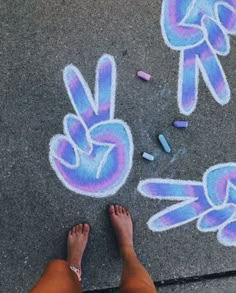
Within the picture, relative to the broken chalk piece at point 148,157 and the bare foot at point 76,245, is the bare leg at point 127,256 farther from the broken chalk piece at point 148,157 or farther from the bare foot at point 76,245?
the broken chalk piece at point 148,157

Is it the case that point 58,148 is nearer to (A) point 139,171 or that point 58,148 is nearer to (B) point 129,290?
(A) point 139,171

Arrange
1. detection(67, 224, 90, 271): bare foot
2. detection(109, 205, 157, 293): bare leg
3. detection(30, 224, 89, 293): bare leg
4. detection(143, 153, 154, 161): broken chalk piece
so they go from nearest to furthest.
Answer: detection(30, 224, 89, 293): bare leg < detection(109, 205, 157, 293): bare leg < detection(67, 224, 90, 271): bare foot < detection(143, 153, 154, 161): broken chalk piece

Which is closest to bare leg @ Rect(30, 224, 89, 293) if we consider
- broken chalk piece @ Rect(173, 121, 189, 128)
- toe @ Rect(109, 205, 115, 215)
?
toe @ Rect(109, 205, 115, 215)

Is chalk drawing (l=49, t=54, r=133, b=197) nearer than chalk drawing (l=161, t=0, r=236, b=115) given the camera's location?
Yes

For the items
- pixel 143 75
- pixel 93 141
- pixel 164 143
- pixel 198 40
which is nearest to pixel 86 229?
pixel 93 141

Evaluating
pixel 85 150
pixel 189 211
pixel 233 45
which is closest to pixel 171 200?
pixel 189 211

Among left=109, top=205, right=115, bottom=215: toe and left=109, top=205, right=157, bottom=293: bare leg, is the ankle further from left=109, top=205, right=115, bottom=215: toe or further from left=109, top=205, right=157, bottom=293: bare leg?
left=109, top=205, right=115, bottom=215: toe

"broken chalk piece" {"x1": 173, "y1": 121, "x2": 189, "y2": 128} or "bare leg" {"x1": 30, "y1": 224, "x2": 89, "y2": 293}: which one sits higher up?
"broken chalk piece" {"x1": 173, "y1": 121, "x2": 189, "y2": 128}

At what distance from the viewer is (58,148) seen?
251 centimetres

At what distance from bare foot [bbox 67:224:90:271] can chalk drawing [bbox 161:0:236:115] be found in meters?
0.80

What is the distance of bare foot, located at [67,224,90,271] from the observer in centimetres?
248

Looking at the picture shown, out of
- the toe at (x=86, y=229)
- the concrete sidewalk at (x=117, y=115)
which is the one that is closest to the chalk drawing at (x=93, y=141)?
the concrete sidewalk at (x=117, y=115)

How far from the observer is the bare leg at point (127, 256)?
7.28ft

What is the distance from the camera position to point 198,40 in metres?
2.65
